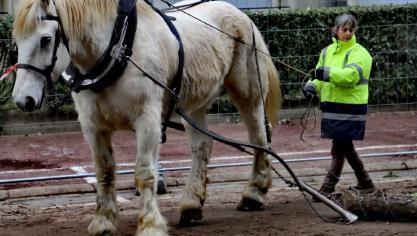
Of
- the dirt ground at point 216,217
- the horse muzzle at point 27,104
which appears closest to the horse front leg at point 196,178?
the dirt ground at point 216,217

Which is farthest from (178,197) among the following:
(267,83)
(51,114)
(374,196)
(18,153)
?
(51,114)

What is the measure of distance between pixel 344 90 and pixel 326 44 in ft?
19.6

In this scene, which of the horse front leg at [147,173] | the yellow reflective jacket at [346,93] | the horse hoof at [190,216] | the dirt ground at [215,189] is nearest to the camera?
the horse front leg at [147,173]

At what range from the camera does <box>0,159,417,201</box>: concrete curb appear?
9023 millimetres

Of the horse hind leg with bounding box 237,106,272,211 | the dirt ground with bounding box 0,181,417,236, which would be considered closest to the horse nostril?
the dirt ground with bounding box 0,181,417,236

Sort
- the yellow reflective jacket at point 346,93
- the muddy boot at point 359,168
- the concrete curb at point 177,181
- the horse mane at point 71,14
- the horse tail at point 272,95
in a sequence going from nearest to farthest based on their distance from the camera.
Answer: the horse mane at point 71,14, the yellow reflective jacket at point 346,93, the muddy boot at point 359,168, the horse tail at point 272,95, the concrete curb at point 177,181

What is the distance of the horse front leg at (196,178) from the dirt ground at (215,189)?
0.43ft

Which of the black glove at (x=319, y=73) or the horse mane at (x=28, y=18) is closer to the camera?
the horse mane at (x=28, y=18)

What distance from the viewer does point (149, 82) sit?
6.29m

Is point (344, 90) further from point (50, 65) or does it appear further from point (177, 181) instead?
point (50, 65)

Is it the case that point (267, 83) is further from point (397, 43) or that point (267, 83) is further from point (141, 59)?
point (397, 43)

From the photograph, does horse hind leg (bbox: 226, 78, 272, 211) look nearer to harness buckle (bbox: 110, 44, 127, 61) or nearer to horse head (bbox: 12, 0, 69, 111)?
harness buckle (bbox: 110, 44, 127, 61)

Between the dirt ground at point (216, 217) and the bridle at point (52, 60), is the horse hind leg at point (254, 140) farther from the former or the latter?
the bridle at point (52, 60)

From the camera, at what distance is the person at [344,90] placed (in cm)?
772
